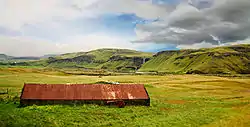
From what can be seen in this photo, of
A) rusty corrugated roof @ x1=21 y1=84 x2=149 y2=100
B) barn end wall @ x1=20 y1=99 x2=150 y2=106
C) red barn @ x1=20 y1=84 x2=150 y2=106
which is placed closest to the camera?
barn end wall @ x1=20 y1=99 x2=150 y2=106

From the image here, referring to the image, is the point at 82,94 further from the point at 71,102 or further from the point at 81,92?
the point at 71,102

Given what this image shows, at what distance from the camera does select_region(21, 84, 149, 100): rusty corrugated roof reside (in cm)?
→ 4297

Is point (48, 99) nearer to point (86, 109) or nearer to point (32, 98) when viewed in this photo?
point (32, 98)

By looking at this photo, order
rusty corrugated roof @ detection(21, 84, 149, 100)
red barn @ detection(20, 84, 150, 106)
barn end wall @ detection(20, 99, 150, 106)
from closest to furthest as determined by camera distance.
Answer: barn end wall @ detection(20, 99, 150, 106)
red barn @ detection(20, 84, 150, 106)
rusty corrugated roof @ detection(21, 84, 149, 100)

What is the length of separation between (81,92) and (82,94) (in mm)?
615

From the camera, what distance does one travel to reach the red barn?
42406 mm

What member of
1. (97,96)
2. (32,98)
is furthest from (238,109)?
(32,98)

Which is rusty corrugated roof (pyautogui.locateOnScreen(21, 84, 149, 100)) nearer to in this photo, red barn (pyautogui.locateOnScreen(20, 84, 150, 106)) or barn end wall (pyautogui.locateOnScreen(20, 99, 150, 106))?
red barn (pyautogui.locateOnScreen(20, 84, 150, 106))

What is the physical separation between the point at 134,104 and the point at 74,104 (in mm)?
10706

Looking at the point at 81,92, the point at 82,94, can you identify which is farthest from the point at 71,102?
the point at 81,92

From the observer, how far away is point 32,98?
1652 inches

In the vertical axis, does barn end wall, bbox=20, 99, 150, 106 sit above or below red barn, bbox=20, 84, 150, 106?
below

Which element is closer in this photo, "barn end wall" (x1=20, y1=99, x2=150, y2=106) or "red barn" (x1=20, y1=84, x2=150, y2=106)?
"barn end wall" (x1=20, y1=99, x2=150, y2=106)

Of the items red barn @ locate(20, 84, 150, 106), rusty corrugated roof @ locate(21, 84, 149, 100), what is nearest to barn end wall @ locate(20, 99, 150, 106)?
red barn @ locate(20, 84, 150, 106)
